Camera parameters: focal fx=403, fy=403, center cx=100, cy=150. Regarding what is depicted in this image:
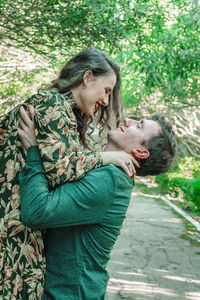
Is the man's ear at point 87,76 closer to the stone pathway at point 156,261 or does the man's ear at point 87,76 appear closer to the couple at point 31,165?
the couple at point 31,165

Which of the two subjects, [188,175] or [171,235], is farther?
[188,175]

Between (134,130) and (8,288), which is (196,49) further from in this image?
(8,288)

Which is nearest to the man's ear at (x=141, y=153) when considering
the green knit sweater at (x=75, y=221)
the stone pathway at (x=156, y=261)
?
the green knit sweater at (x=75, y=221)

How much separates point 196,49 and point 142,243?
4.50 metres

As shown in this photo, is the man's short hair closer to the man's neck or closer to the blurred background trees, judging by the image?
the man's neck

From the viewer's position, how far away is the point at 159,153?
228 centimetres

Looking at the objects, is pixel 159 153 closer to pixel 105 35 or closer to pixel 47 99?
pixel 47 99

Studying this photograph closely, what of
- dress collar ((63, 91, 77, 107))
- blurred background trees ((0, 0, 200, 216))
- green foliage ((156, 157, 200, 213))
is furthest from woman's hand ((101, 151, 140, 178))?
green foliage ((156, 157, 200, 213))

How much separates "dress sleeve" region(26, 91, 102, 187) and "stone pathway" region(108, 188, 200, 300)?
4.49 m

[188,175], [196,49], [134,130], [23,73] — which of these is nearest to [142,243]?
[196,49]

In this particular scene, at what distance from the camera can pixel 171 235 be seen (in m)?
10.4

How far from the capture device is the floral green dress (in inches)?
70.0

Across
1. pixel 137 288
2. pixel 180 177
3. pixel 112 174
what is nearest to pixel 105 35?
pixel 137 288

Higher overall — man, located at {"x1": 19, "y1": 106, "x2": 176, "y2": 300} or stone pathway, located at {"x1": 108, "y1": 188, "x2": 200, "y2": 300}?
man, located at {"x1": 19, "y1": 106, "x2": 176, "y2": 300}
